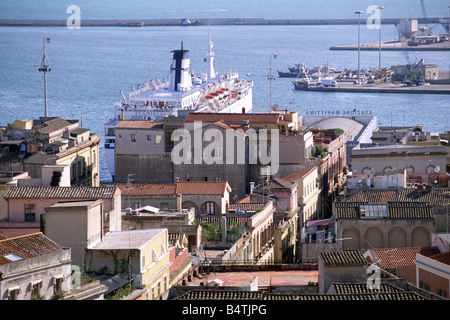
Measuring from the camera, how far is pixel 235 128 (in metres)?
20.2

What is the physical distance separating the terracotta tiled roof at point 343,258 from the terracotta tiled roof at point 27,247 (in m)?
2.33

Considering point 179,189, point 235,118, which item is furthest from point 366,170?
point 179,189

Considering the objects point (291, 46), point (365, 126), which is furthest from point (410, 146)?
point (291, 46)

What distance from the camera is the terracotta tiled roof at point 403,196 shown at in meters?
14.5

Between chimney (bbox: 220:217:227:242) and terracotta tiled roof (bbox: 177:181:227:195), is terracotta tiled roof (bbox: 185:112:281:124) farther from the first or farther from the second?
chimney (bbox: 220:217:227:242)

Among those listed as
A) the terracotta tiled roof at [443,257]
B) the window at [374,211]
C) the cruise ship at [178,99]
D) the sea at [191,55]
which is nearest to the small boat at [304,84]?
the sea at [191,55]

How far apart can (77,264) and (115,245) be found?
0.40m

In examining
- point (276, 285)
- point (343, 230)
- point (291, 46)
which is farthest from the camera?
point (291, 46)

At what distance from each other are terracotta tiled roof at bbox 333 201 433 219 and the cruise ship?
598 inches

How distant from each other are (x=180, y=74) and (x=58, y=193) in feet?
96.3

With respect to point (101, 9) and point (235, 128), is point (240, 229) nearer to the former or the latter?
point (235, 128)

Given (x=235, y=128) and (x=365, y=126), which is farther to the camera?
(x=365, y=126)

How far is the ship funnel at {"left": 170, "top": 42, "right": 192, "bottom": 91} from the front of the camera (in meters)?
39.7

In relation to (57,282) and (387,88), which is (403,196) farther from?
(387,88)
